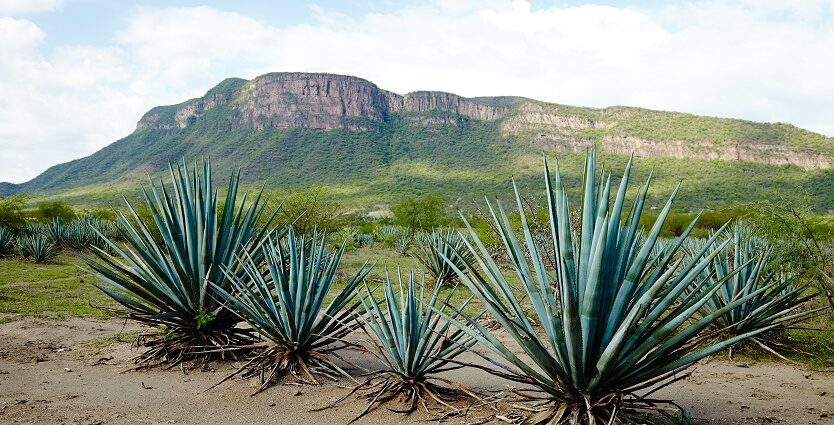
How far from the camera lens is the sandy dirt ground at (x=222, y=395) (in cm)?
460

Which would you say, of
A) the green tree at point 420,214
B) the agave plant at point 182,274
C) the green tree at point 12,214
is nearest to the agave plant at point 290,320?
the agave plant at point 182,274

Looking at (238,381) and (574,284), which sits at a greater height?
(574,284)

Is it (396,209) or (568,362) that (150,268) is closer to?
(568,362)

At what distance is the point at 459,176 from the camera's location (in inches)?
2886

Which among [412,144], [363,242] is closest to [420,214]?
[363,242]

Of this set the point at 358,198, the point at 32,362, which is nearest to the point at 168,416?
the point at 32,362

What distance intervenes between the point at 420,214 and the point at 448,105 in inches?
2929

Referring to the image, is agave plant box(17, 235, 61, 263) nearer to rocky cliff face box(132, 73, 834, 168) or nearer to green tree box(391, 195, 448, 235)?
green tree box(391, 195, 448, 235)

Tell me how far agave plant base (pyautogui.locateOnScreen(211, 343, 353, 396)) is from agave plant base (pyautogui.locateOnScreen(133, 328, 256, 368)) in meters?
0.55

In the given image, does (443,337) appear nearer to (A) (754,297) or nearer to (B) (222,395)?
(B) (222,395)

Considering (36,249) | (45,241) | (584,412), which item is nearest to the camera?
(584,412)

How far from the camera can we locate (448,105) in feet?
352

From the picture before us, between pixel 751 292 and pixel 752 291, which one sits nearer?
pixel 751 292

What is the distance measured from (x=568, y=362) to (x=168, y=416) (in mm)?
3320
